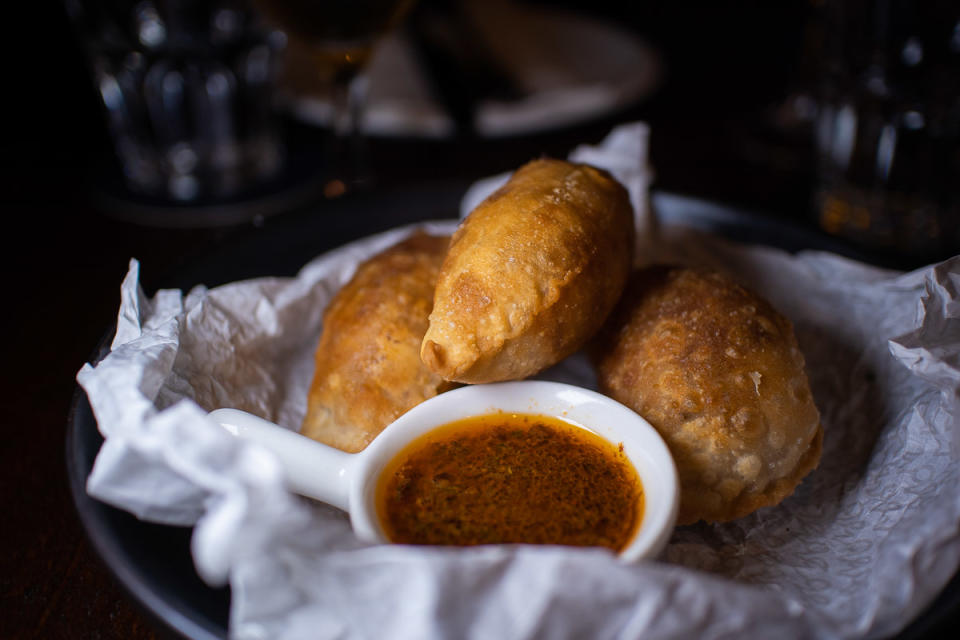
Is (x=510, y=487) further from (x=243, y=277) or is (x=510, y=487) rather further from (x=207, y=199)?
(x=207, y=199)

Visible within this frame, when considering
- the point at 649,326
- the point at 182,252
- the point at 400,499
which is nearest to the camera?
the point at 400,499

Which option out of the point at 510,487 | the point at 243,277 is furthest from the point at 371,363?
the point at 243,277

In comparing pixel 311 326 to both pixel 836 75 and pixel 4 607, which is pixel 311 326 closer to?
pixel 4 607

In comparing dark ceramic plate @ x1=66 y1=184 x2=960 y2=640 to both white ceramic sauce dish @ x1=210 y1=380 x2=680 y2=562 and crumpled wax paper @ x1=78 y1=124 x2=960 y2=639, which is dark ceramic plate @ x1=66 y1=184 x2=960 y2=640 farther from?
white ceramic sauce dish @ x1=210 y1=380 x2=680 y2=562

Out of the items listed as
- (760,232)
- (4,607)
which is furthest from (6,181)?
(760,232)

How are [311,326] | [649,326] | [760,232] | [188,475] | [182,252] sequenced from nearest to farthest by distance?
1. [188,475]
2. [649,326]
3. [311,326]
4. [760,232]
5. [182,252]

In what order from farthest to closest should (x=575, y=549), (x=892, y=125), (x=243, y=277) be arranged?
1. (x=892, y=125)
2. (x=243, y=277)
3. (x=575, y=549)

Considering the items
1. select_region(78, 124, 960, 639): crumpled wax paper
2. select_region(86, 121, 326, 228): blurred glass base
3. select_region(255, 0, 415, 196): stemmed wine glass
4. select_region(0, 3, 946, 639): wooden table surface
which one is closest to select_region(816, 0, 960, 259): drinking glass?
select_region(0, 3, 946, 639): wooden table surface
